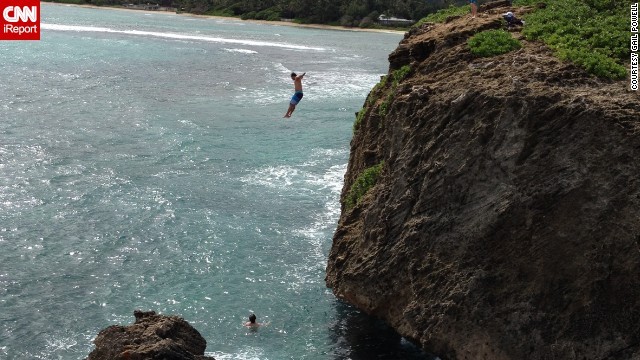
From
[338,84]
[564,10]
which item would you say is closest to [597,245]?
[564,10]

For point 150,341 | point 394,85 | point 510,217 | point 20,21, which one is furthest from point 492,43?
point 20,21

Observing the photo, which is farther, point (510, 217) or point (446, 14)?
point (446, 14)

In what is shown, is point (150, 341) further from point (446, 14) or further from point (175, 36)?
point (175, 36)

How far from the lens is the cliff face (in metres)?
15.7

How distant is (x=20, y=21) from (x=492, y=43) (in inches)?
2600

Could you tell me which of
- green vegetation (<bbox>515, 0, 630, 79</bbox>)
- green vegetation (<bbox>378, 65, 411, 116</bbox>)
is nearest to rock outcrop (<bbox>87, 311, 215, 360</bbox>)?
green vegetation (<bbox>378, 65, 411, 116</bbox>)

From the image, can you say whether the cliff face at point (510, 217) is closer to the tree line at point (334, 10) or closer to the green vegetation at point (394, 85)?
the green vegetation at point (394, 85)

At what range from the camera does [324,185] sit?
116 ft

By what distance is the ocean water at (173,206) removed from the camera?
22.0 metres

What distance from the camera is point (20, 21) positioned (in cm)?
7588

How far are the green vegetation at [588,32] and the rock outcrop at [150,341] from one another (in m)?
10.8

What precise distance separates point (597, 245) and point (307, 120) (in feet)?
110

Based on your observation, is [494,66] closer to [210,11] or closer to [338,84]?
[338,84]

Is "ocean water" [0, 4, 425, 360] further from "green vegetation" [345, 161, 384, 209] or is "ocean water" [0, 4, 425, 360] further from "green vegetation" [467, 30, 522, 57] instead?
"green vegetation" [467, 30, 522, 57]
